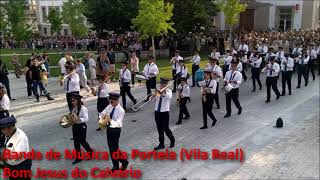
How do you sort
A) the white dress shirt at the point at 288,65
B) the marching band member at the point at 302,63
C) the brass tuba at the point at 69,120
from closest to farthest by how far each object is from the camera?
the brass tuba at the point at 69,120, the white dress shirt at the point at 288,65, the marching band member at the point at 302,63

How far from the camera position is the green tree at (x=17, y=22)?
128 feet

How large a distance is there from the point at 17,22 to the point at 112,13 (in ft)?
52.2

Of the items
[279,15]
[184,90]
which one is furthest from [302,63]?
[279,15]

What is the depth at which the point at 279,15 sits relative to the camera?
41.6 m

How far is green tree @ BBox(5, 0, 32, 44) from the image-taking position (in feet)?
128

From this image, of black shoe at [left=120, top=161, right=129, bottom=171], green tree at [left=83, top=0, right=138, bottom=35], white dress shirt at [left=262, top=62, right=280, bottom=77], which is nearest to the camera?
black shoe at [left=120, top=161, right=129, bottom=171]

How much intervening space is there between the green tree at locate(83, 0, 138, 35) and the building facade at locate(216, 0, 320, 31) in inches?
557

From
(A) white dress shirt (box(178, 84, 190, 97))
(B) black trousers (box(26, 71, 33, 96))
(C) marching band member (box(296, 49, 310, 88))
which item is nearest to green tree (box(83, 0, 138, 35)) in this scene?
(B) black trousers (box(26, 71, 33, 96))

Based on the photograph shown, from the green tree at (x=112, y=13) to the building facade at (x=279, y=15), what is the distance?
46.4ft

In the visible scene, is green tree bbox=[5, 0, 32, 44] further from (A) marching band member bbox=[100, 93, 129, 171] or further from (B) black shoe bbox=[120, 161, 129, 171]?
(A) marching band member bbox=[100, 93, 129, 171]

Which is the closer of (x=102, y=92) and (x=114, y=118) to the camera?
(x=114, y=118)

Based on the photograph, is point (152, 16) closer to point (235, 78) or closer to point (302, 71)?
point (302, 71)

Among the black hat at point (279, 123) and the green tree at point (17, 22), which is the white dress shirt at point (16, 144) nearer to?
the black hat at point (279, 123)

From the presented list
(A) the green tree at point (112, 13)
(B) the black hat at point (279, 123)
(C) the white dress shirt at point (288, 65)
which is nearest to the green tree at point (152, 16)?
(A) the green tree at point (112, 13)
